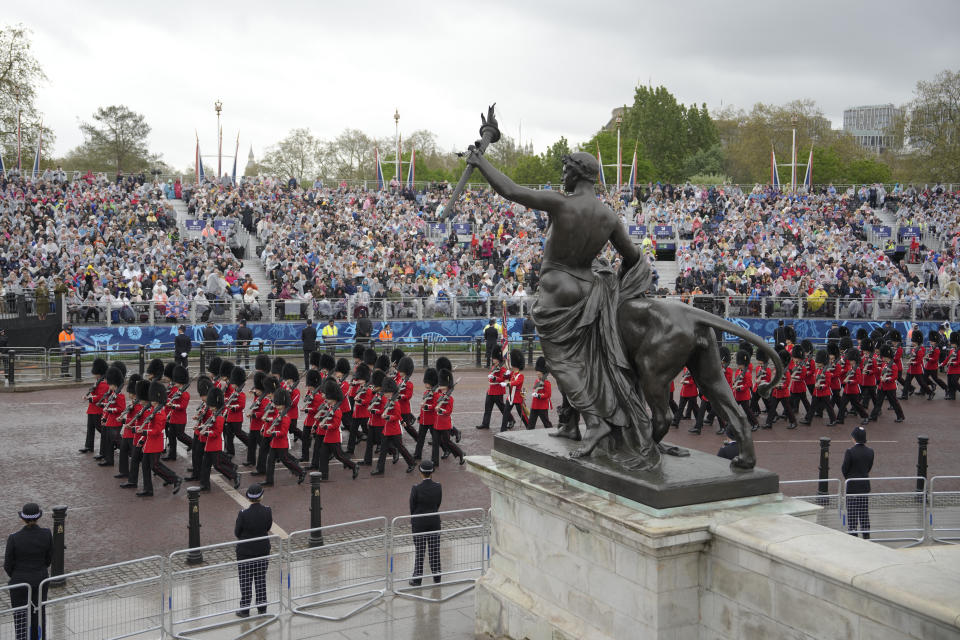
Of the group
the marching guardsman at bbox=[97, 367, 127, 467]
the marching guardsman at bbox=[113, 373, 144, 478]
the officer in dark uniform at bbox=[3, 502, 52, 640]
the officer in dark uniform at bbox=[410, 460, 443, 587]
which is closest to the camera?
the officer in dark uniform at bbox=[3, 502, 52, 640]

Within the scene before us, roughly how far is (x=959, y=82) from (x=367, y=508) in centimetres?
4932

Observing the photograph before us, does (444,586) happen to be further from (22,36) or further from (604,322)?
(22,36)

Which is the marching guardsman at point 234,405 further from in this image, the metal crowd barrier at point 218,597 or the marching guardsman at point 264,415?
the metal crowd barrier at point 218,597

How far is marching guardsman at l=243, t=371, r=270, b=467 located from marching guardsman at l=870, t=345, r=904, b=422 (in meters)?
11.7

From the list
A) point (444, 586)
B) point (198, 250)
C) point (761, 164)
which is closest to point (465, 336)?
point (198, 250)

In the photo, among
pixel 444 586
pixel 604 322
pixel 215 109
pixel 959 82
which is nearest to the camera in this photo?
pixel 604 322

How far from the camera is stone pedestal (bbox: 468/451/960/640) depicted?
15.4 feet

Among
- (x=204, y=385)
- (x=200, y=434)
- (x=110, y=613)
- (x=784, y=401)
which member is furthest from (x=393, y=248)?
(x=110, y=613)

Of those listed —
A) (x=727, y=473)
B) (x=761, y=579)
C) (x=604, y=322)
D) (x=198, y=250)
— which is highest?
(x=198, y=250)

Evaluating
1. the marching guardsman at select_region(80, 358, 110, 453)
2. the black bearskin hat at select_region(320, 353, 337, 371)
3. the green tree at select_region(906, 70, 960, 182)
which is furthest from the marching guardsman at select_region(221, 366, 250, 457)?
the green tree at select_region(906, 70, 960, 182)

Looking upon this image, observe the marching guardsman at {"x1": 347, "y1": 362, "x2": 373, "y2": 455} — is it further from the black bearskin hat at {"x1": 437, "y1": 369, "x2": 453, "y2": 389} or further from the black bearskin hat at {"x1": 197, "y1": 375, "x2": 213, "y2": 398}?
the black bearskin hat at {"x1": 197, "y1": 375, "x2": 213, "y2": 398}

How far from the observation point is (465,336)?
24.9 meters

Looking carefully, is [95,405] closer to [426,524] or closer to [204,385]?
[204,385]

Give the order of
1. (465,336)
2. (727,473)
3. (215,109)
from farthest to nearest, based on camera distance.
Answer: (215,109)
(465,336)
(727,473)
